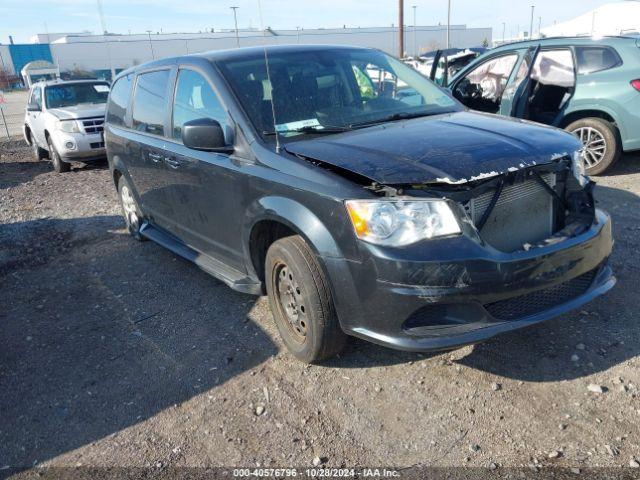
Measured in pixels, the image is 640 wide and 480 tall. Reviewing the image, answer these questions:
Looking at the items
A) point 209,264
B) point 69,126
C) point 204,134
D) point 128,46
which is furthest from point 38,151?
point 128,46

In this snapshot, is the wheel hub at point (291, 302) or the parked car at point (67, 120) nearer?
the wheel hub at point (291, 302)

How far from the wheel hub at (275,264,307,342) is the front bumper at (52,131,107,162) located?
8196 millimetres

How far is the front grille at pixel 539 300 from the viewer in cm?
272

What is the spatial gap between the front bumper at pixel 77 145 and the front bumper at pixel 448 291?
898 centimetres

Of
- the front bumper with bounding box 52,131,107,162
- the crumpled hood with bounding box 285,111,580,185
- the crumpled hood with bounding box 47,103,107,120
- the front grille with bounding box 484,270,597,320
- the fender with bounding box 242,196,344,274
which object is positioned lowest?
the front bumper with bounding box 52,131,107,162

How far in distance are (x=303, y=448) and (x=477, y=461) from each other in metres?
0.85

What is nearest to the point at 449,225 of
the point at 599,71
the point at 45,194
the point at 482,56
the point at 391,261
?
the point at 391,261

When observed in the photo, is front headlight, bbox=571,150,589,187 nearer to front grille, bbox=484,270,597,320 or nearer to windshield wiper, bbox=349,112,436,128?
front grille, bbox=484,270,597,320

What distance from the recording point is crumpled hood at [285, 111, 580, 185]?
8.80 feet

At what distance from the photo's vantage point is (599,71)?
22.4ft

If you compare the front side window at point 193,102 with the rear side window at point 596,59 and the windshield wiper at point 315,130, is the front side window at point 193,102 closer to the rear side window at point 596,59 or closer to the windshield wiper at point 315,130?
the windshield wiper at point 315,130

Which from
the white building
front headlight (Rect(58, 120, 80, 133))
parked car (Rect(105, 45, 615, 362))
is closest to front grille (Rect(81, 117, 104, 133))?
front headlight (Rect(58, 120, 80, 133))

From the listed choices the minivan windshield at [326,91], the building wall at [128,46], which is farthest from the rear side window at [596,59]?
the building wall at [128,46]

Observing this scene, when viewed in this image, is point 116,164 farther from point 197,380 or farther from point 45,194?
point 45,194
